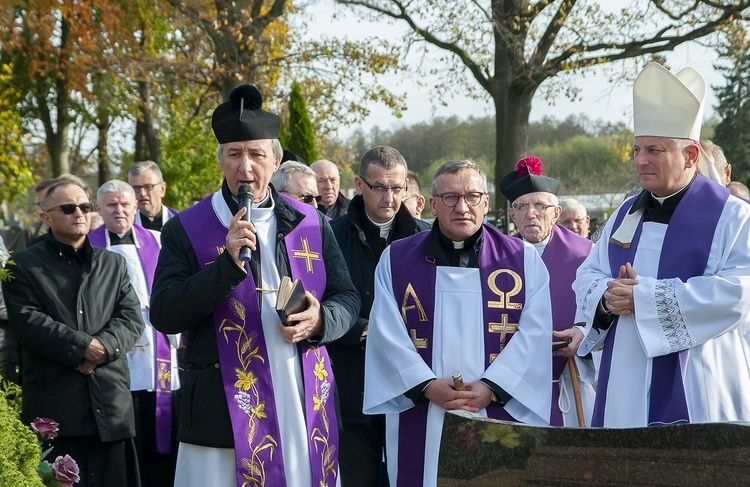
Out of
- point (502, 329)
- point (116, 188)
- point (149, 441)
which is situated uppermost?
point (116, 188)

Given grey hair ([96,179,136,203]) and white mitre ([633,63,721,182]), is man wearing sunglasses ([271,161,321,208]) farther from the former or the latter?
white mitre ([633,63,721,182])

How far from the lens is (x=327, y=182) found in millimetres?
8422

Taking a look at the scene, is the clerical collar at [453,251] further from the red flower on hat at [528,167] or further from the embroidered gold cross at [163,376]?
the embroidered gold cross at [163,376]

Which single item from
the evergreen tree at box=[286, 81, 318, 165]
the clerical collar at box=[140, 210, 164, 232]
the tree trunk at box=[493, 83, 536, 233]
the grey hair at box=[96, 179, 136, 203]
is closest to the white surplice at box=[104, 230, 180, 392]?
the grey hair at box=[96, 179, 136, 203]

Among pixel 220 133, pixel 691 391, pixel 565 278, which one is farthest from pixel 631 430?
pixel 565 278

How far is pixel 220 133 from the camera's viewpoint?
4391mm

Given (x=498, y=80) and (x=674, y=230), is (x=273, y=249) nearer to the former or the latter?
(x=674, y=230)

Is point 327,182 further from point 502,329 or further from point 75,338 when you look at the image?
point 502,329

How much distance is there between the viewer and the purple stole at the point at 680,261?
4.29m

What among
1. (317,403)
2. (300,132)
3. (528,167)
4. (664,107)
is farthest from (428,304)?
(300,132)

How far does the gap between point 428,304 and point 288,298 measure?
973mm

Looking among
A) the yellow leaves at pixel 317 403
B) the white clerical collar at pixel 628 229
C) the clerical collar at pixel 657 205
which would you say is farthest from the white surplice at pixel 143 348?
the clerical collar at pixel 657 205

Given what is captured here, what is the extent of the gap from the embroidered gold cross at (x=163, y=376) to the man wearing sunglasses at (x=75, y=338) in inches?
38.9

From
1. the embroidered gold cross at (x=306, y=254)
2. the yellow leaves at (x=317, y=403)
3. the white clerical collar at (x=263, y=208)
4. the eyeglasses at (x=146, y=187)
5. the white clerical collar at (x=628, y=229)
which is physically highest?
the eyeglasses at (x=146, y=187)
